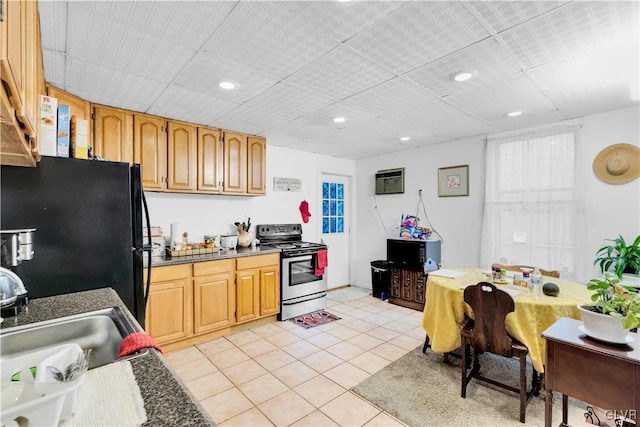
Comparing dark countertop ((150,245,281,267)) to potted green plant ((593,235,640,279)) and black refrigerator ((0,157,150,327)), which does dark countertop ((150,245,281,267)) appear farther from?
potted green plant ((593,235,640,279))

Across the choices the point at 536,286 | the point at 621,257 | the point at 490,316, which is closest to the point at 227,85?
the point at 490,316

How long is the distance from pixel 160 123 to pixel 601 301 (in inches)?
145

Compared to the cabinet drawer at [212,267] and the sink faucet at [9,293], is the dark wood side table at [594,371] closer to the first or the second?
the sink faucet at [9,293]

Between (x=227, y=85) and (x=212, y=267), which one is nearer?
(x=227, y=85)

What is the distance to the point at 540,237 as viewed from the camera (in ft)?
11.0

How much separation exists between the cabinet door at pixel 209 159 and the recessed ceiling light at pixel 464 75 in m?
2.57

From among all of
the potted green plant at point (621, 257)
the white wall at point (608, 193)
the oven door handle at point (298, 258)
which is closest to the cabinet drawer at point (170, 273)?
the oven door handle at point (298, 258)

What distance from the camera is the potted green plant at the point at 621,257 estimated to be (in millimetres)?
2512

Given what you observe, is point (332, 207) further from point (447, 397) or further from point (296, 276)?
point (447, 397)

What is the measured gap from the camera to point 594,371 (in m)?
1.37

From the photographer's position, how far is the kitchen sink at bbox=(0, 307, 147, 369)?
3.69ft

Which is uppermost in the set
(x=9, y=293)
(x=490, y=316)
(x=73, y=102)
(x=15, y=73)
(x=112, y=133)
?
(x=73, y=102)

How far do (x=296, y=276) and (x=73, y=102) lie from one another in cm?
285

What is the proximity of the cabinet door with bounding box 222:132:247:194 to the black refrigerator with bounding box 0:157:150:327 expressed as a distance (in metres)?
1.57
